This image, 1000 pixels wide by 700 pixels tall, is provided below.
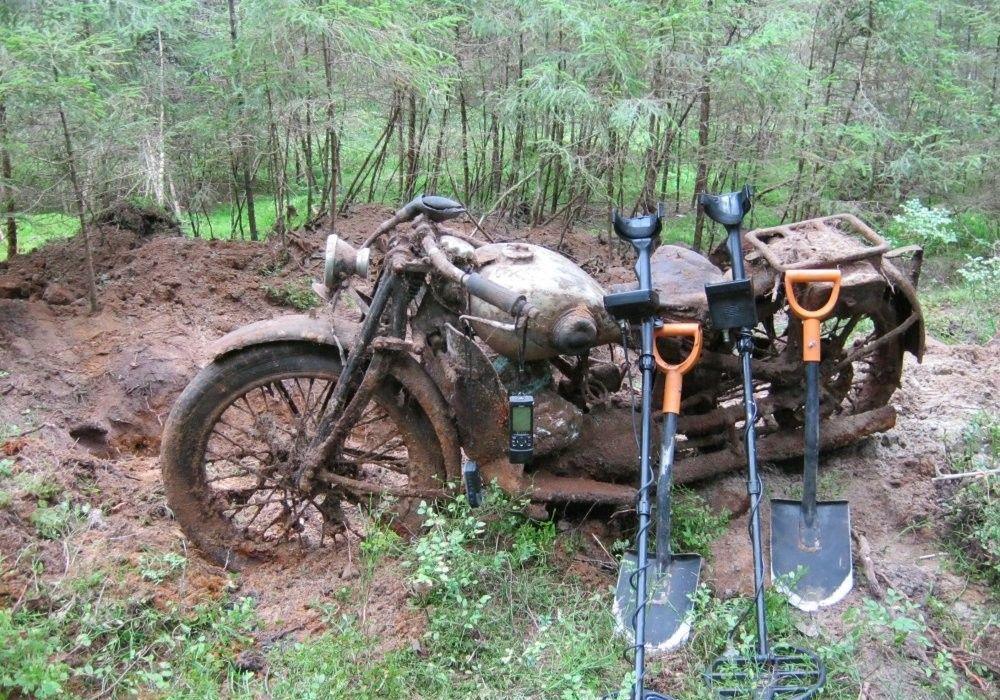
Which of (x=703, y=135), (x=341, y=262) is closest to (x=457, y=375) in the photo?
(x=341, y=262)

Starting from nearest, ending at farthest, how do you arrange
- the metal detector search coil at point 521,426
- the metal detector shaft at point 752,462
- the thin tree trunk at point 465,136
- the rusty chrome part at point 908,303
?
the metal detector shaft at point 752,462
the metal detector search coil at point 521,426
the rusty chrome part at point 908,303
the thin tree trunk at point 465,136

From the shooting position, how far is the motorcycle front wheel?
3.35 meters

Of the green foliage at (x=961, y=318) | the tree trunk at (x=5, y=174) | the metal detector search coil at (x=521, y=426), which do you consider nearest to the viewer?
the metal detector search coil at (x=521, y=426)

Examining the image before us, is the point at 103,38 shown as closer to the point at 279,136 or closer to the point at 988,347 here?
the point at 279,136

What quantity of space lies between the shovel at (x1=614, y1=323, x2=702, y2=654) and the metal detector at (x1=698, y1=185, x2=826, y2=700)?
18cm

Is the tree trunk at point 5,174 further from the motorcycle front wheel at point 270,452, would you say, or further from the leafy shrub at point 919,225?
the leafy shrub at point 919,225

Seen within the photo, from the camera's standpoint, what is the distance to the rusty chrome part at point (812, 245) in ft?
11.7

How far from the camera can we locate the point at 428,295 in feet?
11.1

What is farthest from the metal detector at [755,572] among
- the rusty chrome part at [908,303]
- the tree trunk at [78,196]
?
the tree trunk at [78,196]

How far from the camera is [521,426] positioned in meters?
3.13

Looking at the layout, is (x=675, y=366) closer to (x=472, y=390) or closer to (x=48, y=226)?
(x=472, y=390)

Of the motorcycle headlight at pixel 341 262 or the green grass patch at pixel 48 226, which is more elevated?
the motorcycle headlight at pixel 341 262

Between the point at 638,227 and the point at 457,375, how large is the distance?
103 centimetres

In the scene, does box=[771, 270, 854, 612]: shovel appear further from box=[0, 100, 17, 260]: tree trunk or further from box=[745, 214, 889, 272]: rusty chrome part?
box=[0, 100, 17, 260]: tree trunk
